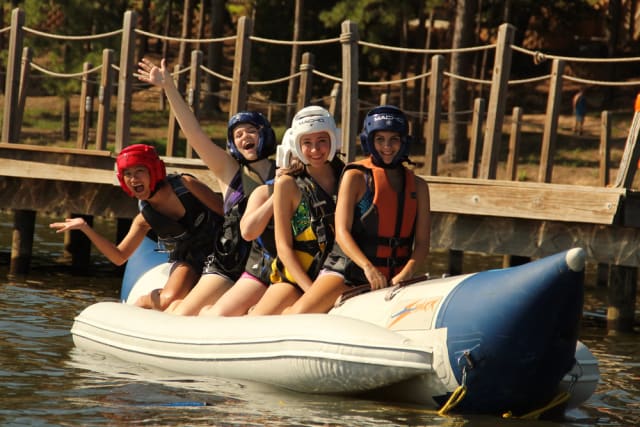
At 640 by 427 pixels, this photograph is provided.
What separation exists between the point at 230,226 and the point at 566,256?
2.66 meters

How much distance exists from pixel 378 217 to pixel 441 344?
41.0 inches

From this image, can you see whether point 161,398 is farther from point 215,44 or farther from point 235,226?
point 215,44

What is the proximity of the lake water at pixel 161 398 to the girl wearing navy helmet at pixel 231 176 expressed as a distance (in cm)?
67

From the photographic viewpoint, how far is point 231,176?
8609mm

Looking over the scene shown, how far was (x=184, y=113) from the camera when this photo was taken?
28.7 ft

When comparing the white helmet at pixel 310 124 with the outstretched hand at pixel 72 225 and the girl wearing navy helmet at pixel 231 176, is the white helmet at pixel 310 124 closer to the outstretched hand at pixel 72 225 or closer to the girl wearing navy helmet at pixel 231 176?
the girl wearing navy helmet at pixel 231 176

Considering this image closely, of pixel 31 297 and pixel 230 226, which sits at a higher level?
pixel 230 226

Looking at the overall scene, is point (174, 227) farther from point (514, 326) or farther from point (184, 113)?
point (514, 326)

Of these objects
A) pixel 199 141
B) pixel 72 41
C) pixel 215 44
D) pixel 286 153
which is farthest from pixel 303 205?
pixel 215 44

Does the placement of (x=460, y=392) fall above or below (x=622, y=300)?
above

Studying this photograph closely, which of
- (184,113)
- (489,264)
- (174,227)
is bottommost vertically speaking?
(489,264)

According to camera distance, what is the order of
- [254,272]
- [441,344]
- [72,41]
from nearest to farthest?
[441,344] → [254,272] → [72,41]

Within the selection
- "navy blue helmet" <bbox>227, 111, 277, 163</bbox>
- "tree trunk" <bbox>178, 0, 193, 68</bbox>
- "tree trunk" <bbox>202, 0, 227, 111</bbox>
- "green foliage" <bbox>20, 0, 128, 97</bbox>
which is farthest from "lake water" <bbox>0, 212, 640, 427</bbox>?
"tree trunk" <bbox>202, 0, 227, 111</bbox>

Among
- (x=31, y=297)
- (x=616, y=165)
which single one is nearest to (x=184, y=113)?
(x=31, y=297)
